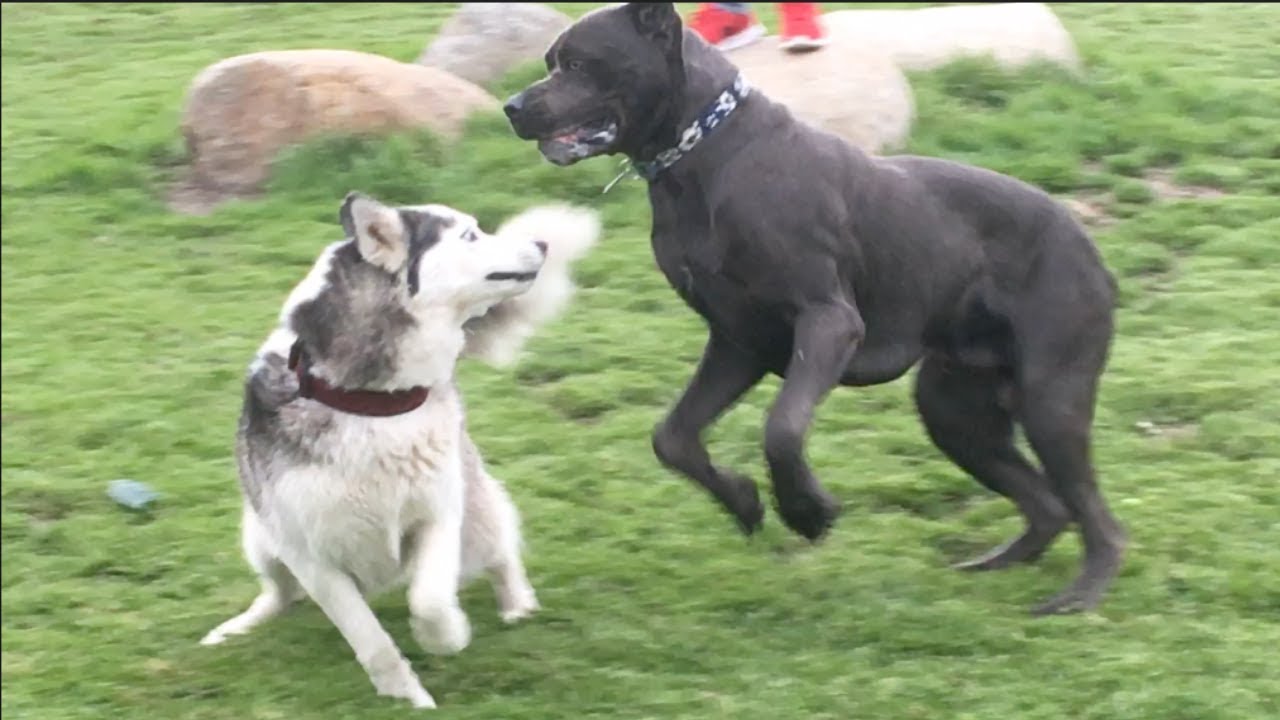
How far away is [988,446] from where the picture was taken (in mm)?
5312

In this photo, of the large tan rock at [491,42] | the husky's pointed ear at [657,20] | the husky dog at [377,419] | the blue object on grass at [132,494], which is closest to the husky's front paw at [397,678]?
the husky dog at [377,419]

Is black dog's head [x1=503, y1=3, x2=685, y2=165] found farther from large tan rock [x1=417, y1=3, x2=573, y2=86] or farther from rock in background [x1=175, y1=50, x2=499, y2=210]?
large tan rock [x1=417, y1=3, x2=573, y2=86]

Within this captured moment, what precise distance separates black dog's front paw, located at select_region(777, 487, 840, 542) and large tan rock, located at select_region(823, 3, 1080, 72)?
17.2 ft

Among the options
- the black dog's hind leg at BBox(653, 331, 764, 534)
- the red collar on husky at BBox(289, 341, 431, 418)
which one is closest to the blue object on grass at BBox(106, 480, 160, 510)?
the red collar on husky at BBox(289, 341, 431, 418)

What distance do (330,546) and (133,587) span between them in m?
1.22

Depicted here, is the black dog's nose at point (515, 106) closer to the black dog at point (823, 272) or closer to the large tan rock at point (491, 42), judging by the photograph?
the black dog at point (823, 272)

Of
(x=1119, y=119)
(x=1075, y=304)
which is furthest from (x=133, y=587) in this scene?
(x=1119, y=119)

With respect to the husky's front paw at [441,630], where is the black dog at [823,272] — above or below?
above

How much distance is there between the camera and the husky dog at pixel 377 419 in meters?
4.59

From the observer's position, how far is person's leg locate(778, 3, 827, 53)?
9.21 meters

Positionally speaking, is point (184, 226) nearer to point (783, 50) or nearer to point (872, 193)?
point (783, 50)

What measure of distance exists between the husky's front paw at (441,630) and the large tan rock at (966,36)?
5.68 m

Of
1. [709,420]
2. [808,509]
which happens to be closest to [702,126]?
[709,420]

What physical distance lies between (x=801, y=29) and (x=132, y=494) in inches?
187
